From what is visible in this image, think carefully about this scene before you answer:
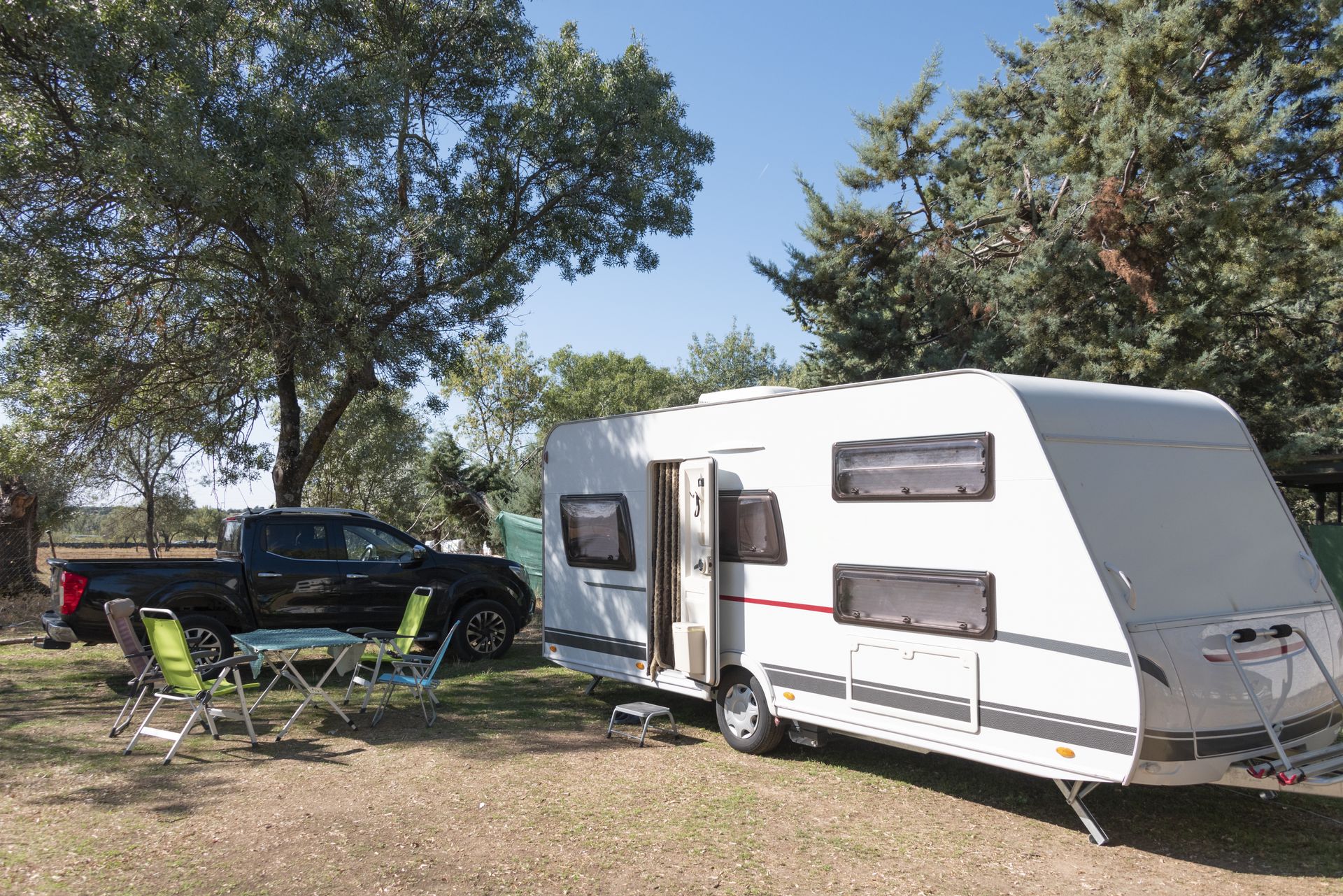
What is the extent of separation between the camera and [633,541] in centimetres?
758

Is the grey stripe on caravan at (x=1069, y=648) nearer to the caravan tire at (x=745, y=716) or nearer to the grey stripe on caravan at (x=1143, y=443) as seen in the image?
the grey stripe on caravan at (x=1143, y=443)

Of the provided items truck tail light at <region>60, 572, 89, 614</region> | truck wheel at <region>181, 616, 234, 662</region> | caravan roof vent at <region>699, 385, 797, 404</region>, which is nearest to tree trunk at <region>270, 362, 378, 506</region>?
truck wheel at <region>181, 616, 234, 662</region>

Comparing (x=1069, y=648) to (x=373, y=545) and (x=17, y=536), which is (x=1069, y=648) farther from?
(x=17, y=536)

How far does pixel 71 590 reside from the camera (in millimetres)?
8047

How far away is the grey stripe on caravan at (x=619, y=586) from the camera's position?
750 centimetres

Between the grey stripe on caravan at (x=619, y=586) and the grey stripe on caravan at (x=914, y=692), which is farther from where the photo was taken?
the grey stripe on caravan at (x=619, y=586)

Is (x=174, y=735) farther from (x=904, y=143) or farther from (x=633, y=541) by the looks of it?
(x=904, y=143)

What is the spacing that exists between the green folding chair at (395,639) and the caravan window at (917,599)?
12.3 ft

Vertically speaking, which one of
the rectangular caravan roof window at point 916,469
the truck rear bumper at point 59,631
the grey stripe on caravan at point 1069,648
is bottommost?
the truck rear bumper at point 59,631

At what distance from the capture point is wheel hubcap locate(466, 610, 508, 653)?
10.2 meters

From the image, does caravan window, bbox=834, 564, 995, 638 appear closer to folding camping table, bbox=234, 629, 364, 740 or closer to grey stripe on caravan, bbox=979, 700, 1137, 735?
grey stripe on caravan, bbox=979, 700, 1137, 735

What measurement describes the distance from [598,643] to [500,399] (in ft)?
100

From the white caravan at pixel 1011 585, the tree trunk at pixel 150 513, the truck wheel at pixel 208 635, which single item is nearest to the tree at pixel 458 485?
the tree trunk at pixel 150 513

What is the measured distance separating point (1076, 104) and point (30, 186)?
12.4 metres
